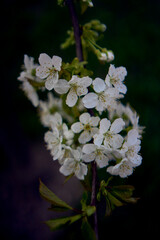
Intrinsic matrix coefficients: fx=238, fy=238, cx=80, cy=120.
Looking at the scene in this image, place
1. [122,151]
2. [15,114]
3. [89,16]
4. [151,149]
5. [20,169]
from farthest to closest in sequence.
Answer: [89,16], [15,114], [20,169], [151,149], [122,151]

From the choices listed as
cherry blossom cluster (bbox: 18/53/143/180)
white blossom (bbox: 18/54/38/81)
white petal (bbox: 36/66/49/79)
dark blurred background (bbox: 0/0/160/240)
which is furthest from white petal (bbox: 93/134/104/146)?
dark blurred background (bbox: 0/0/160/240)

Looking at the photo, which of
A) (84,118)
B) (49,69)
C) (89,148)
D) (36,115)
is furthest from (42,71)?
(36,115)

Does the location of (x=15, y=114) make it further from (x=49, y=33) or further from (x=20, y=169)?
(x=49, y=33)

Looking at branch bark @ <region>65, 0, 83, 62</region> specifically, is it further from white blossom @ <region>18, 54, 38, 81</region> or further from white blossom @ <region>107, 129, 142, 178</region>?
white blossom @ <region>107, 129, 142, 178</region>

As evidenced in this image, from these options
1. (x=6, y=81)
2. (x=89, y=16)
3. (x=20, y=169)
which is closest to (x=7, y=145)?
(x=20, y=169)

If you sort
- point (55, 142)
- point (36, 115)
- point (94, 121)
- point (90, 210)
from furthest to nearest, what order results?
point (36, 115), point (55, 142), point (94, 121), point (90, 210)

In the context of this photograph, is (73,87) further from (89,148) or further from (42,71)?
(89,148)
